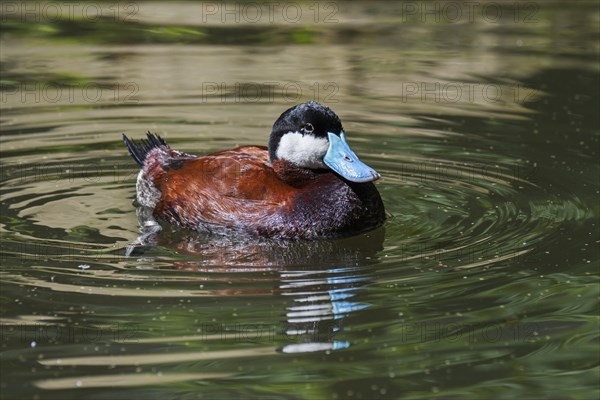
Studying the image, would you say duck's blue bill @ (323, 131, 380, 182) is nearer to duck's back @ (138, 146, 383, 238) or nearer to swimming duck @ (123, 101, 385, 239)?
swimming duck @ (123, 101, 385, 239)

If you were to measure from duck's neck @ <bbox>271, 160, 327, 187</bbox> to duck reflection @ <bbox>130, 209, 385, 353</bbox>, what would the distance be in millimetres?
485

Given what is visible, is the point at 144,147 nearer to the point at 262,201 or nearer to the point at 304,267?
the point at 262,201

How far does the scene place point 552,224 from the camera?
8.08 m

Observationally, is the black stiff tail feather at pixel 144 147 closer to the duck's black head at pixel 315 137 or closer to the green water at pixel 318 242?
the green water at pixel 318 242

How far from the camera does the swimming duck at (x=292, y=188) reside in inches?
312

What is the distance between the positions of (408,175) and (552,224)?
1.68 m

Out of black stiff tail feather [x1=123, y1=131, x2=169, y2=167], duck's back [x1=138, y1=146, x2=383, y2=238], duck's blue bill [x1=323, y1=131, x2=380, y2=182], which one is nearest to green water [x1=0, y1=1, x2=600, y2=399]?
duck's back [x1=138, y1=146, x2=383, y2=238]

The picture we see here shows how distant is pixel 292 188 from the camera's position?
8.10m

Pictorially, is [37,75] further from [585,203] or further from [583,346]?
[583,346]

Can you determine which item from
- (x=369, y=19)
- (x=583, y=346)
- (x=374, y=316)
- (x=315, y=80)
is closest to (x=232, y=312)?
(x=374, y=316)

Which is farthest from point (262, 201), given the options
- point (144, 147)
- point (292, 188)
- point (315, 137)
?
point (144, 147)

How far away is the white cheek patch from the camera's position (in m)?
7.99

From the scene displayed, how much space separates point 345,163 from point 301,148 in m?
0.31

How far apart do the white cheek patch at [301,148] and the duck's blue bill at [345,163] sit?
51 mm
